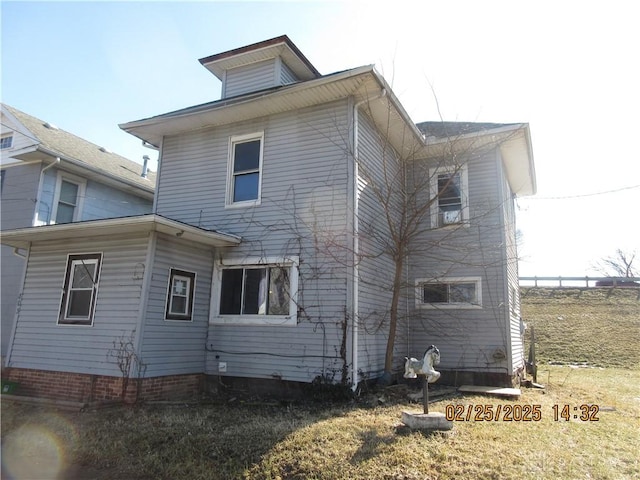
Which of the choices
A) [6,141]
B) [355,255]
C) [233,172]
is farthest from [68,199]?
[355,255]

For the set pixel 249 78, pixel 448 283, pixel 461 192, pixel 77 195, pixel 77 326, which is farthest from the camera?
pixel 77 195

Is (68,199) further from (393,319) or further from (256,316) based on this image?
(393,319)

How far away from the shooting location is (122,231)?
334 inches

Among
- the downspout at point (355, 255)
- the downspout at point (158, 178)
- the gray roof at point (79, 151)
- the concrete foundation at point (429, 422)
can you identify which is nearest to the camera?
the concrete foundation at point (429, 422)

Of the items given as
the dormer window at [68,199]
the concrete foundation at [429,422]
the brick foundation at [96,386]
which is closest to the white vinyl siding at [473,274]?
the concrete foundation at [429,422]

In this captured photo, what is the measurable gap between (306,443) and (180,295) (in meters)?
4.70

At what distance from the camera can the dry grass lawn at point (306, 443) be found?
478 centimetres

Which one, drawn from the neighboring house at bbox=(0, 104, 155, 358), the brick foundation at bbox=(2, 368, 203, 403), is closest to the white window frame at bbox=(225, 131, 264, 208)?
the brick foundation at bbox=(2, 368, 203, 403)

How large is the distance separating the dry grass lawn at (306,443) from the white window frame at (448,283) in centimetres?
281

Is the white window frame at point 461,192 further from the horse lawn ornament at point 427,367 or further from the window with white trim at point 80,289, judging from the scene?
the window with white trim at point 80,289

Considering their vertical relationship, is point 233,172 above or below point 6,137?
below

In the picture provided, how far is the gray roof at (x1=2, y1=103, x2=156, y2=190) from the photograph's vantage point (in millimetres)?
12867

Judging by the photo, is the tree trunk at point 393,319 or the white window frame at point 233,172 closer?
the tree trunk at point 393,319

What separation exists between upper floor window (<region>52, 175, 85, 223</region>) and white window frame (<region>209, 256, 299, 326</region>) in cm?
606
